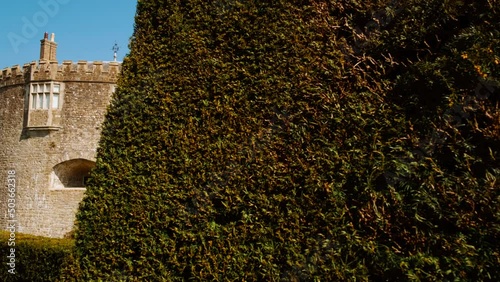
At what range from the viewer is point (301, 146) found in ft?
13.1

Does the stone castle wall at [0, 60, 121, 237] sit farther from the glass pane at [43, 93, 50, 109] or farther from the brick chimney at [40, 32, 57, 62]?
the brick chimney at [40, 32, 57, 62]

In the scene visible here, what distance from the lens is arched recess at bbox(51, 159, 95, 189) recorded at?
19188mm

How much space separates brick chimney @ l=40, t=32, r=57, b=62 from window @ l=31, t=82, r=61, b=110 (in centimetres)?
374

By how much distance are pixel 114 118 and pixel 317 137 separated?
2413 mm

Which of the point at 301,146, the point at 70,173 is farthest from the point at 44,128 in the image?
the point at 301,146

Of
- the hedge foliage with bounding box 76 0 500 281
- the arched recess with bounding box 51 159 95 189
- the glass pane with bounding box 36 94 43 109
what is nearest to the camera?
the hedge foliage with bounding box 76 0 500 281

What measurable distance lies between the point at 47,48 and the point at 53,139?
6355 mm

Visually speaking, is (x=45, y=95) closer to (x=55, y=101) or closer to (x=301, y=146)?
(x=55, y=101)

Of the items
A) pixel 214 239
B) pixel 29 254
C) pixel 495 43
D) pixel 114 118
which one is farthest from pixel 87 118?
pixel 495 43

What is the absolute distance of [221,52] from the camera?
462cm

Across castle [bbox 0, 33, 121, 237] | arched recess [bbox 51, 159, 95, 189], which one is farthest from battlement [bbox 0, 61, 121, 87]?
arched recess [bbox 51, 159, 95, 189]

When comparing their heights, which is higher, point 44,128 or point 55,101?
point 55,101

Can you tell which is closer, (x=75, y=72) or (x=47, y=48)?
(x=75, y=72)

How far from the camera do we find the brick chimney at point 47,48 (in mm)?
22594
